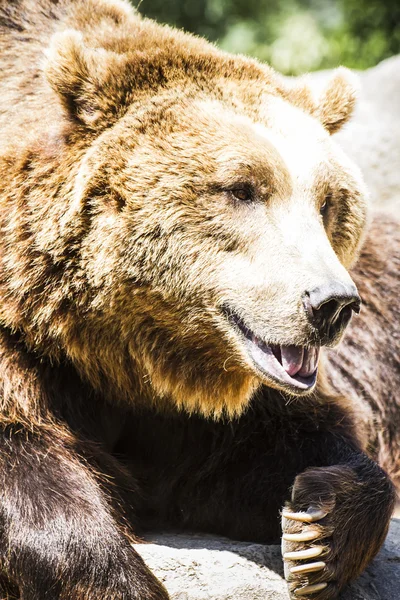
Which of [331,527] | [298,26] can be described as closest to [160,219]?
[331,527]

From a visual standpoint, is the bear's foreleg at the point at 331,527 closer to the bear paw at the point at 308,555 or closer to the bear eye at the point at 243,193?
the bear paw at the point at 308,555

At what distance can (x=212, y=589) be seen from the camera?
419 cm

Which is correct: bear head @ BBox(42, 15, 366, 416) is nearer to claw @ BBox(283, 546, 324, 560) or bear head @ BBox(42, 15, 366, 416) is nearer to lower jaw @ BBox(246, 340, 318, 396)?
lower jaw @ BBox(246, 340, 318, 396)

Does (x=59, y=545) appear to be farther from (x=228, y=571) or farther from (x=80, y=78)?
(x=80, y=78)

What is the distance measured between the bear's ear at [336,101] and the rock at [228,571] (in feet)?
6.95

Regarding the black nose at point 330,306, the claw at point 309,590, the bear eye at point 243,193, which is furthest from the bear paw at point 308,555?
the bear eye at point 243,193

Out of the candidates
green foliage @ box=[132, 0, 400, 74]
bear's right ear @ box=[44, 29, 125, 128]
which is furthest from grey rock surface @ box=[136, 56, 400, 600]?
green foliage @ box=[132, 0, 400, 74]

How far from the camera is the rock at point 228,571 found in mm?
4219

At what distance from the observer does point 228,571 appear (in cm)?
430

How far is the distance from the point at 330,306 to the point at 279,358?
0.45 meters

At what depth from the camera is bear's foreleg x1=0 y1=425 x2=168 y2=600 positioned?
4035 millimetres

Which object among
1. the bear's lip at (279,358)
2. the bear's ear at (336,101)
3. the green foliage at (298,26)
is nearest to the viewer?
the bear's lip at (279,358)

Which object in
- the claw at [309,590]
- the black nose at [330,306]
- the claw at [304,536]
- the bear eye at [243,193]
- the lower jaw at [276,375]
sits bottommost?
the claw at [309,590]

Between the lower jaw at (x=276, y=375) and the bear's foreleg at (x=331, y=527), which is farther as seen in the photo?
the bear's foreleg at (x=331, y=527)
